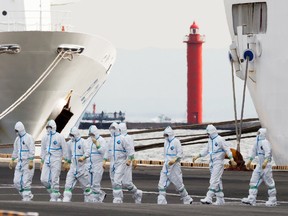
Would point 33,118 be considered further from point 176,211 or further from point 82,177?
point 176,211

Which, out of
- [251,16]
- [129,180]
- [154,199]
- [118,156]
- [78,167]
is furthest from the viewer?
[251,16]

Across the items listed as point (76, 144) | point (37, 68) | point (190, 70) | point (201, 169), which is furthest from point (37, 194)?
point (190, 70)

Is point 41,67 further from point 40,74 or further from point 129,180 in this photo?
point 129,180

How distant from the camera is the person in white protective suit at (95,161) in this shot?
92.7 feet

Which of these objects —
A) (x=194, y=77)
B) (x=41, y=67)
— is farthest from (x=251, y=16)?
(x=194, y=77)

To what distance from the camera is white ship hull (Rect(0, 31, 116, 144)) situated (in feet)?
173

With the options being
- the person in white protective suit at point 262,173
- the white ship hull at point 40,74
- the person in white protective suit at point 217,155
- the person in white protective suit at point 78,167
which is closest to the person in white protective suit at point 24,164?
the person in white protective suit at point 78,167

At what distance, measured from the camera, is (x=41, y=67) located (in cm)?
5316

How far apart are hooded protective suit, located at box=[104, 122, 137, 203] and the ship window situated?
593 inches

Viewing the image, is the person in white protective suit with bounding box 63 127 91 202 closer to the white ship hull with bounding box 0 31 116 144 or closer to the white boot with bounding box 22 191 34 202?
the white boot with bounding box 22 191 34 202

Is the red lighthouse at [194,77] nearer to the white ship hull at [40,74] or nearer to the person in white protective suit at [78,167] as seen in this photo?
the white ship hull at [40,74]

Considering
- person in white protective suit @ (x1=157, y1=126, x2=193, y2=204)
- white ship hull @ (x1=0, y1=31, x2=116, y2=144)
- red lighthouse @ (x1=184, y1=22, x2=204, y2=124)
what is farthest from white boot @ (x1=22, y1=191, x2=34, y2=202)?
red lighthouse @ (x1=184, y1=22, x2=204, y2=124)

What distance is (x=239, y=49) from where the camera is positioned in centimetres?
4331

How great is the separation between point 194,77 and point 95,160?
8922cm
